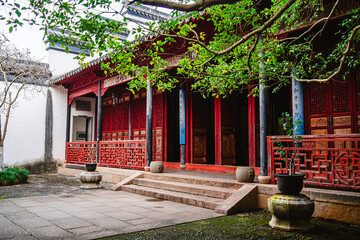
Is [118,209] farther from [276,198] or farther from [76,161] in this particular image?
[76,161]

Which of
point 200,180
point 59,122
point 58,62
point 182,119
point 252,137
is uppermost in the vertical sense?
point 58,62

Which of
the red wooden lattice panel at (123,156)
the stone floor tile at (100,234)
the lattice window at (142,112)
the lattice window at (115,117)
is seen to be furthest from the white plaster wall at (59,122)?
the stone floor tile at (100,234)

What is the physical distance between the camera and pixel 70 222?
13.0 ft

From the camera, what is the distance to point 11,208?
4992mm

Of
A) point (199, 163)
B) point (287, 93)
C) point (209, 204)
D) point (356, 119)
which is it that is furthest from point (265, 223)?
point (287, 93)

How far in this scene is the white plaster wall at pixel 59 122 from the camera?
12453 mm

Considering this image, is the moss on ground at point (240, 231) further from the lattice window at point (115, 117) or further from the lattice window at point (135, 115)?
the lattice window at point (115, 117)

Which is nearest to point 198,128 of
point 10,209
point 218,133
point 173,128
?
point 218,133

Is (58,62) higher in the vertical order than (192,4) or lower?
higher

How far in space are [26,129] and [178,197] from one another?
8.71 metres

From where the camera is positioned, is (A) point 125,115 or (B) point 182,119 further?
(A) point 125,115

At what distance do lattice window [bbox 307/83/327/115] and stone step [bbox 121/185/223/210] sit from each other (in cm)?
276

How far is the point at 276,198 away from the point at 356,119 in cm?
286

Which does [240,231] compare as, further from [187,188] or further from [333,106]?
[333,106]
